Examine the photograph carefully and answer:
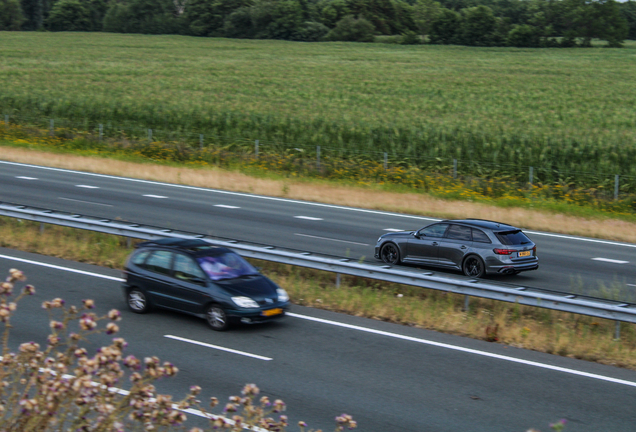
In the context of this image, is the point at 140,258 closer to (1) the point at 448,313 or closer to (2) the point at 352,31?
(1) the point at 448,313

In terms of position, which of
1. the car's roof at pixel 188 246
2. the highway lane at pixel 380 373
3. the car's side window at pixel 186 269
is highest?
the car's roof at pixel 188 246

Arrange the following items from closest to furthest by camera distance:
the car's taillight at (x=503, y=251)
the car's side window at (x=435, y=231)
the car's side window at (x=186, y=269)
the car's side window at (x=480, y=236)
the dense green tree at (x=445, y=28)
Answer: the car's side window at (x=186, y=269) → the car's taillight at (x=503, y=251) → the car's side window at (x=480, y=236) → the car's side window at (x=435, y=231) → the dense green tree at (x=445, y=28)

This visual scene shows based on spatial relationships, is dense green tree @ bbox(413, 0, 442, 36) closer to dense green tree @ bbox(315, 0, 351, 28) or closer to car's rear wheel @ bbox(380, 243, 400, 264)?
dense green tree @ bbox(315, 0, 351, 28)

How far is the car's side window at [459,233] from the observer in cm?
1739

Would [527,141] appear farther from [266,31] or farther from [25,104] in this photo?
[266,31]

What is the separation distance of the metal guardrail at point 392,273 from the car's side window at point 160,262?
2.97m

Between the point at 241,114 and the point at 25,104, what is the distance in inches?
550

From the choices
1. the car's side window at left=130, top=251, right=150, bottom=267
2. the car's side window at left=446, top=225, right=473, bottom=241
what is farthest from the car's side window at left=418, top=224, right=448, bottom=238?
the car's side window at left=130, top=251, right=150, bottom=267

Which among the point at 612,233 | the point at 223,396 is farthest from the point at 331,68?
the point at 223,396

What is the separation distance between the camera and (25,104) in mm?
46062

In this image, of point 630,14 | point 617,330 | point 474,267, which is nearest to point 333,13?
point 630,14

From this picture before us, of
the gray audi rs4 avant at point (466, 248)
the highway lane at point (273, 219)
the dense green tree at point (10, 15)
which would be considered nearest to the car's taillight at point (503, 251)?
the gray audi rs4 avant at point (466, 248)

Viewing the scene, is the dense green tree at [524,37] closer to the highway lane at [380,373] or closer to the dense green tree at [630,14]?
the dense green tree at [630,14]

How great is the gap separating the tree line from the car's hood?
354ft
